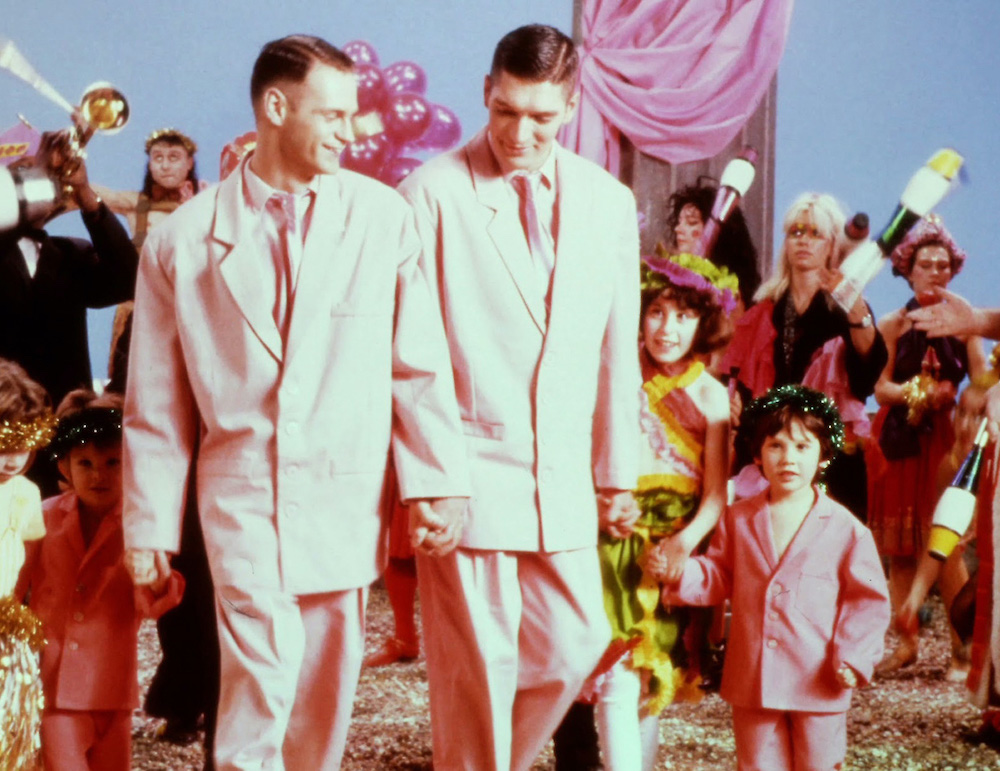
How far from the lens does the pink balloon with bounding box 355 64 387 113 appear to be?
5.48 m

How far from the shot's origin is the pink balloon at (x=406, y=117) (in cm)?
551

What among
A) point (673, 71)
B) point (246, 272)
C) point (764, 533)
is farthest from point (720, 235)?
Answer: point (246, 272)

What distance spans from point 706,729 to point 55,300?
2346mm

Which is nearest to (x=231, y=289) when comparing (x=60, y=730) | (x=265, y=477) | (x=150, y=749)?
(x=265, y=477)

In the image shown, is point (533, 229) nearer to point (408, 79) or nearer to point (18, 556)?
point (18, 556)

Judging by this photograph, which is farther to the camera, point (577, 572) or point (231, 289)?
point (577, 572)

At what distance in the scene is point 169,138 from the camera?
4645mm

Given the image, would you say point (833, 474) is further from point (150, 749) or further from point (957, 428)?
point (150, 749)

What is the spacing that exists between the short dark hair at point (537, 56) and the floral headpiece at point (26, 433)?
1248 millimetres

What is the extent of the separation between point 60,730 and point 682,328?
5.78 ft

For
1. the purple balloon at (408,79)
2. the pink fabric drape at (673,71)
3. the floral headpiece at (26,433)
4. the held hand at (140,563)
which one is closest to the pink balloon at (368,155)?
the purple balloon at (408,79)

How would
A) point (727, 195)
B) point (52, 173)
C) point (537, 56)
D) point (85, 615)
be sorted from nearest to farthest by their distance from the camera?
point (537, 56)
point (85, 615)
point (52, 173)
point (727, 195)

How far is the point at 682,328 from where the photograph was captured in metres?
3.79

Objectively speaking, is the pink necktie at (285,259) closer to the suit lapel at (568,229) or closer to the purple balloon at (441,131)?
the suit lapel at (568,229)
